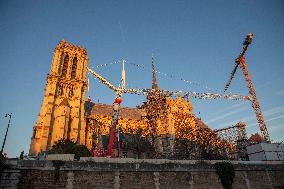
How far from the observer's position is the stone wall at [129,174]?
796 inches

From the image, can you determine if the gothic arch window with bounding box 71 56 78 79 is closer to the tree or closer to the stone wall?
the tree

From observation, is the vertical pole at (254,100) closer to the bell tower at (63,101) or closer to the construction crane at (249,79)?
the construction crane at (249,79)

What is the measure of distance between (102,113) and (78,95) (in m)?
8.72

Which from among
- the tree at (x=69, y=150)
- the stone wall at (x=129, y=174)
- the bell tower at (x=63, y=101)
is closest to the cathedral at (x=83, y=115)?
the bell tower at (x=63, y=101)

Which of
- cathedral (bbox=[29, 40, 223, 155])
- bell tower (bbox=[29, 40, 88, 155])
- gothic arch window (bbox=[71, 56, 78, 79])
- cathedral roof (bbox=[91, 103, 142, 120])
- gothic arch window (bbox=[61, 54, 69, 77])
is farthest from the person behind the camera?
cathedral roof (bbox=[91, 103, 142, 120])

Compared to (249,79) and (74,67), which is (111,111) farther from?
(249,79)

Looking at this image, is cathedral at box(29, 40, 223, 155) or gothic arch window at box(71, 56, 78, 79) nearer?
cathedral at box(29, 40, 223, 155)

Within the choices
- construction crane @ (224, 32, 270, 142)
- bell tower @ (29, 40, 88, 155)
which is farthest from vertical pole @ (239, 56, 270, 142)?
bell tower @ (29, 40, 88, 155)

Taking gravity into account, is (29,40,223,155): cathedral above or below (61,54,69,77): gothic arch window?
below

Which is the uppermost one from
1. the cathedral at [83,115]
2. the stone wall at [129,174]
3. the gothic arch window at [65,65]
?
the gothic arch window at [65,65]

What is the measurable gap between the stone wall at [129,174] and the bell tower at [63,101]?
61.2 feet

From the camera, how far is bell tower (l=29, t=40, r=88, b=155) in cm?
4000

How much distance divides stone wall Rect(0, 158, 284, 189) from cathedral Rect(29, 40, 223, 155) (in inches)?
704

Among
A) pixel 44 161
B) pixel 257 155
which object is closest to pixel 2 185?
pixel 44 161
